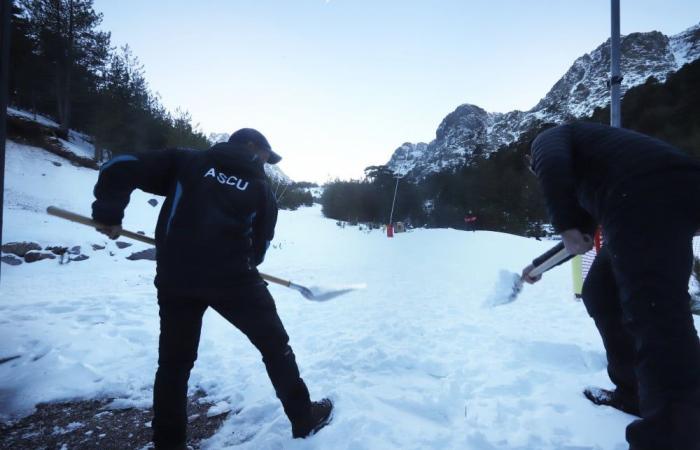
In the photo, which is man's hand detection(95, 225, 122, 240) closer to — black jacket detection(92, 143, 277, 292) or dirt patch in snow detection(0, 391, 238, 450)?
black jacket detection(92, 143, 277, 292)

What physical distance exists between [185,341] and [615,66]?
4.27m

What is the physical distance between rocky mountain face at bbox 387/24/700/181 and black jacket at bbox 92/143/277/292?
29.0m

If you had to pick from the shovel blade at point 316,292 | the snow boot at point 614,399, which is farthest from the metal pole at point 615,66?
the shovel blade at point 316,292

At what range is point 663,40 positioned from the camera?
4369cm

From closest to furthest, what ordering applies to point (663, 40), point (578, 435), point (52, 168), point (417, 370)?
point (578, 435) < point (417, 370) < point (52, 168) < point (663, 40)

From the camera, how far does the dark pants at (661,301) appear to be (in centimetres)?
116

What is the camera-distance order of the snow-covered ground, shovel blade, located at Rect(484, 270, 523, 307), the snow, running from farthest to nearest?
the snow, shovel blade, located at Rect(484, 270, 523, 307), the snow-covered ground

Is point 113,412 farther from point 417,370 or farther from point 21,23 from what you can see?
point 21,23

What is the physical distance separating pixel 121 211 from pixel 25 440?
1382 millimetres

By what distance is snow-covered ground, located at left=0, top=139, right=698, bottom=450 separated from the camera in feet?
6.14

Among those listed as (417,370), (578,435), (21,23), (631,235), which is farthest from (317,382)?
(21,23)

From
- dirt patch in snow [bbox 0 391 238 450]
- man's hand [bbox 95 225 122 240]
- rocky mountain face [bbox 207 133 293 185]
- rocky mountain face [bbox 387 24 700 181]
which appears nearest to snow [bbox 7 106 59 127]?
rocky mountain face [bbox 207 133 293 185]

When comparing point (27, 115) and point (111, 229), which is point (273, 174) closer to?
point (27, 115)

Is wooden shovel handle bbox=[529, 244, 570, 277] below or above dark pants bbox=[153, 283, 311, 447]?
above
